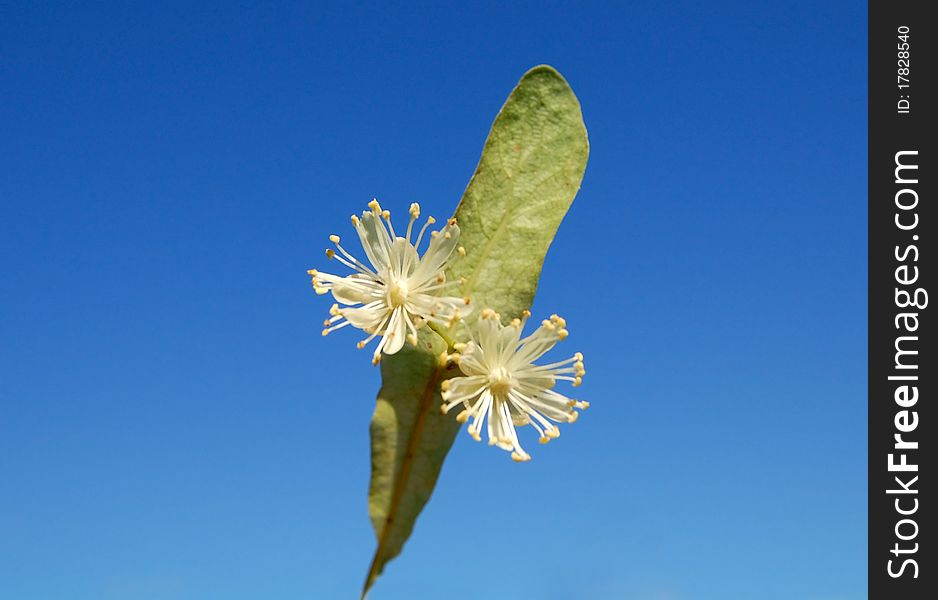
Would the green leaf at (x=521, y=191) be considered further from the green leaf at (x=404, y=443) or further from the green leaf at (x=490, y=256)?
the green leaf at (x=404, y=443)

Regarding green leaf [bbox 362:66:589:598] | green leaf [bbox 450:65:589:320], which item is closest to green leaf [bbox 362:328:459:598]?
green leaf [bbox 362:66:589:598]

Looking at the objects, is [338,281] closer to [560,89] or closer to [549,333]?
[549,333]

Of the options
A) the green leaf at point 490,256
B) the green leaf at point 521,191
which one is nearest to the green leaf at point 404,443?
the green leaf at point 490,256

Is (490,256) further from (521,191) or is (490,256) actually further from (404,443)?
(404,443)

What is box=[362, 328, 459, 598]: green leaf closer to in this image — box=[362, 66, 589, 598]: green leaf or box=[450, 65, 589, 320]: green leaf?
box=[362, 66, 589, 598]: green leaf

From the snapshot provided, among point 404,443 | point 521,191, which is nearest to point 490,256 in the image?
point 521,191

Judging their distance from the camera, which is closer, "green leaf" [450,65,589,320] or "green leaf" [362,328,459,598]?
"green leaf" [362,328,459,598]
